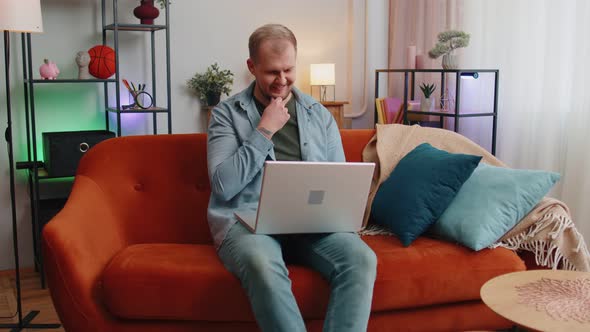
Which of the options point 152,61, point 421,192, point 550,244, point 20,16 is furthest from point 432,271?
point 152,61

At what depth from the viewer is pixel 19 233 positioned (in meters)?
3.51

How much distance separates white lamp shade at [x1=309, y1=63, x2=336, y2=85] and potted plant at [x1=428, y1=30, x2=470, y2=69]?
71 centimetres

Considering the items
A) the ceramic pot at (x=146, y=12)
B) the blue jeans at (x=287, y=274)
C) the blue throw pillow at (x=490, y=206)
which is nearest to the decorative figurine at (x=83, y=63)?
the ceramic pot at (x=146, y=12)

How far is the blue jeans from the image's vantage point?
1772 mm

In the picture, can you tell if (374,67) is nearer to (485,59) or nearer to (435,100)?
(435,100)

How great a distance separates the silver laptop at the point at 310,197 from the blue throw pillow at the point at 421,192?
28cm

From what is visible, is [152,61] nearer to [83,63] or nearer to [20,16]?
[83,63]

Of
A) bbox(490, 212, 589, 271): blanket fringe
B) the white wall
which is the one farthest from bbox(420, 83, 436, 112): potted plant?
bbox(490, 212, 589, 271): blanket fringe

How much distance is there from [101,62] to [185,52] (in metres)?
0.63

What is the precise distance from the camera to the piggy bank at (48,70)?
130 inches

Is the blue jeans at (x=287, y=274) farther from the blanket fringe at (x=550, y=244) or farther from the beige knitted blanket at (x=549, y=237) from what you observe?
the blanket fringe at (x=550, y=244)

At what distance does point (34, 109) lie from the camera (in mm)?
3406

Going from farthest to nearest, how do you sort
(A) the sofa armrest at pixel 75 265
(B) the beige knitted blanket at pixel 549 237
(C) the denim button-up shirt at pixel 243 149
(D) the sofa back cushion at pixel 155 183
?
(D) the sofa back cushion at pixel 155 183 < (B) the beige knitted blanket at pixel 549 237 < (C) the denim button-up shirt at pixel 243 149 < (A) the sofa armrest at pixel 75 265

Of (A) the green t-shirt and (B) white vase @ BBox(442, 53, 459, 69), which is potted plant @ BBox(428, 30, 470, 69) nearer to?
(B) white vase @ BBox(442, 53, 459, 69)
